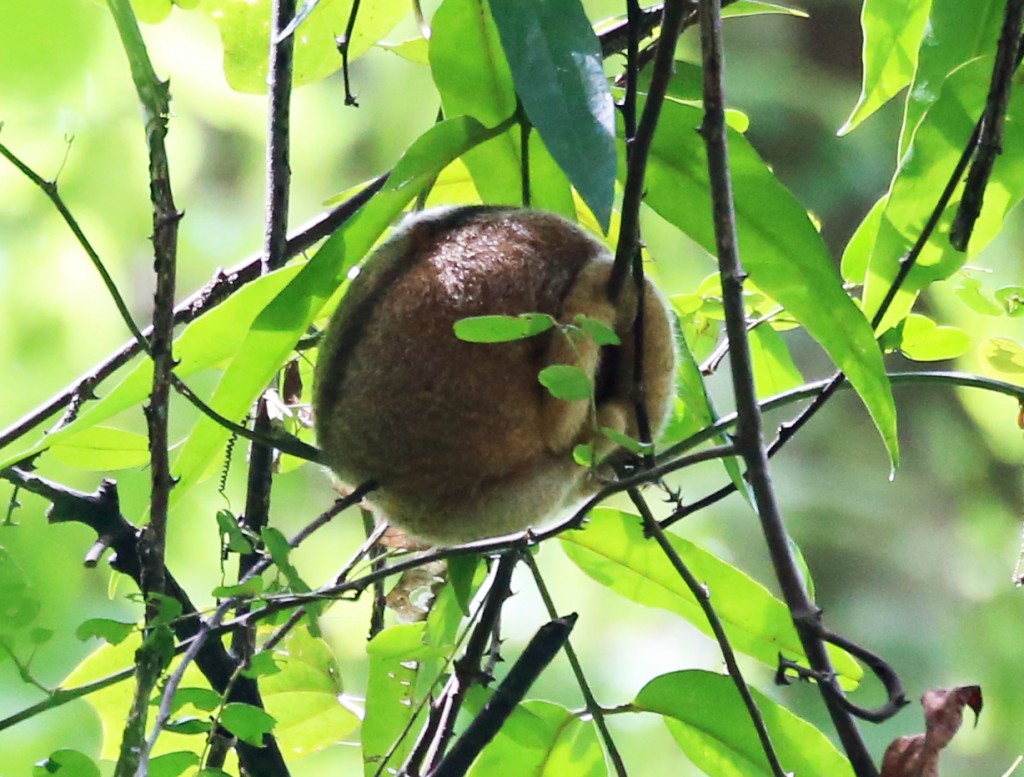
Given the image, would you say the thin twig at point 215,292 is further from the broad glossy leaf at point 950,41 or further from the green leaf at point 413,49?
the broad glossy leaf at point 950,41

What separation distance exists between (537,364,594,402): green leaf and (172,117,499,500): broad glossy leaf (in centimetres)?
15

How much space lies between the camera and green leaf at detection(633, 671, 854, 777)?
27.2 inches

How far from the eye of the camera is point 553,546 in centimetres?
188

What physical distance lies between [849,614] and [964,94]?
7.14 ft

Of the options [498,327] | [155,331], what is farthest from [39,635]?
[498,327]

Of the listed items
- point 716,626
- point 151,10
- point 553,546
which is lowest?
point 553,546

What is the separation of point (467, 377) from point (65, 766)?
0.26 meters

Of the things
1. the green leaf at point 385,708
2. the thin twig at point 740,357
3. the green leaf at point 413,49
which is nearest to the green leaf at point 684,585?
the green leaf at point 385,708

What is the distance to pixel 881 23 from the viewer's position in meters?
0.75

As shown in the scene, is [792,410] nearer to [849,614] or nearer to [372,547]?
[849,614]

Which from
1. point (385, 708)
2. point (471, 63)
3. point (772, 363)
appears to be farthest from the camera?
point (772, 363)

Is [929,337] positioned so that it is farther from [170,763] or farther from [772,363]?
[170,763]

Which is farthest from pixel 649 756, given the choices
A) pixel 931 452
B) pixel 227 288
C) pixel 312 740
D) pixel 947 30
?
pixel 947 30

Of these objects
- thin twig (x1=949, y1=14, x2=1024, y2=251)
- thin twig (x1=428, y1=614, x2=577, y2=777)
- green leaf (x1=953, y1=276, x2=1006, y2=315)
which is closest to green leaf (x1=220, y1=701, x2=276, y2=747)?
thin twig (x1=428, y1=614, x2=577, y2=777)
